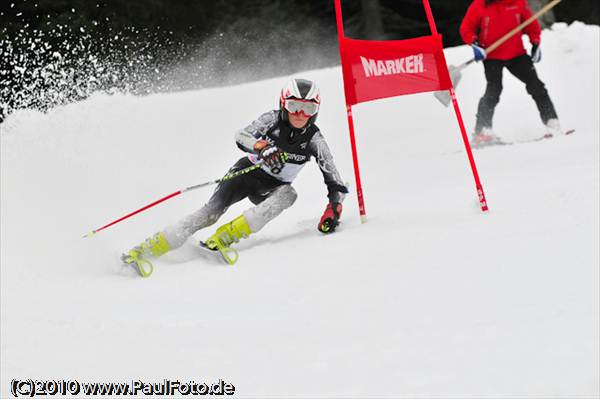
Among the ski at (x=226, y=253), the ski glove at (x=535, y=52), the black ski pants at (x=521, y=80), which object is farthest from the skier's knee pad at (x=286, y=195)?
the ski glove at (x=535, y=52)

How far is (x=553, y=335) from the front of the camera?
3.07 m

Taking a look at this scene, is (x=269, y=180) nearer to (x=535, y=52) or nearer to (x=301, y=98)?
(x=301, y=98)

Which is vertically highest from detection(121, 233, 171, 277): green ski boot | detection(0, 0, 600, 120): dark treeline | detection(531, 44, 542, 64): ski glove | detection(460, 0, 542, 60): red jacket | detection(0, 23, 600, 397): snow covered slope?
detection(0, 0, 600, 120): dark treeline

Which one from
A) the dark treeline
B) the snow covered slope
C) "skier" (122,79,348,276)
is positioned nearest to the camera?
the snow covered slope

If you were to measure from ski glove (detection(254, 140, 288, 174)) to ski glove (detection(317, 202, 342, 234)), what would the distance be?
1.62ft

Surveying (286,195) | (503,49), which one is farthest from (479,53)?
(286,195)

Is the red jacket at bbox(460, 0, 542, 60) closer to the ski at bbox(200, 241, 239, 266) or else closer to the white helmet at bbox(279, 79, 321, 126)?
the white helmet at bbox(279, 79, 321, 126)

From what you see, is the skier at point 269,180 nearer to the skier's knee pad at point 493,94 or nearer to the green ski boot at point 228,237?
the green ski boot at point 228,237

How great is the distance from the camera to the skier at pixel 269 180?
202 inches

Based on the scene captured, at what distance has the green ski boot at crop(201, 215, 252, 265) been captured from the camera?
4992mm

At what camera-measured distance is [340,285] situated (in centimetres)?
397

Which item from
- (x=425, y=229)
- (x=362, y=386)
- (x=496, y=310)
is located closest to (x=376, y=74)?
(x=425, y=229)

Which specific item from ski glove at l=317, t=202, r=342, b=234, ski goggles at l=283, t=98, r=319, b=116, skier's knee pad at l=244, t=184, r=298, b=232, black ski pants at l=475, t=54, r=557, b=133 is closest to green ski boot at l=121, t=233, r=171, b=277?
skier's knee pad at l=244, t=184, r=298, b=232

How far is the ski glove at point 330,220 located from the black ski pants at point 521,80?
3331 millimetres
